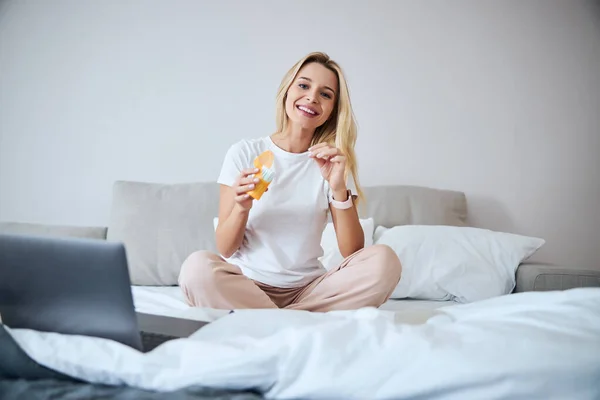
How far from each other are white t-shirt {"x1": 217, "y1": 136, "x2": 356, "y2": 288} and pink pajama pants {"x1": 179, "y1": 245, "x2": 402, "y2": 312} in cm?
5

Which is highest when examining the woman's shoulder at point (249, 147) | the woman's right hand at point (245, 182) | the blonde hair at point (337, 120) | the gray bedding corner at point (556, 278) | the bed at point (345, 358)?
the blonde hair at point (337, 120)

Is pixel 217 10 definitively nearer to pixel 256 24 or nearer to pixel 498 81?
pixel 256 24

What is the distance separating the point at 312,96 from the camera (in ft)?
5.72

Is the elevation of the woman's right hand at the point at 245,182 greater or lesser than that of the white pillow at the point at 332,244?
greater

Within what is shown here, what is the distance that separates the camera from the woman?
1.46 m

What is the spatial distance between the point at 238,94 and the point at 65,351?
2115 millimetres

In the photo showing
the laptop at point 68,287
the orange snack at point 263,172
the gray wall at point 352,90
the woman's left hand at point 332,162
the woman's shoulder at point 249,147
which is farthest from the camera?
the gray wall at point 352,90

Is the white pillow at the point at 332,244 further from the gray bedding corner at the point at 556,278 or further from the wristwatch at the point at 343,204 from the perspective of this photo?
the gray bedding corner at the point at 556,278

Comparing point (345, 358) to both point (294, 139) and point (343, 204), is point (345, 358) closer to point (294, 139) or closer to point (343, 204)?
point (343, 204)

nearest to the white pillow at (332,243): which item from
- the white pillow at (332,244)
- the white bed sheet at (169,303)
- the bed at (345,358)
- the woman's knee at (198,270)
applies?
the white pillow at (332,244)

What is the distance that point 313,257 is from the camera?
1.68 m

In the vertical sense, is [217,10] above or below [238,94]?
above

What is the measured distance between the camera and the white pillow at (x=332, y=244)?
209 cm

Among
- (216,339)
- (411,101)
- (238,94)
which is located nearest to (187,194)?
(238,94)
